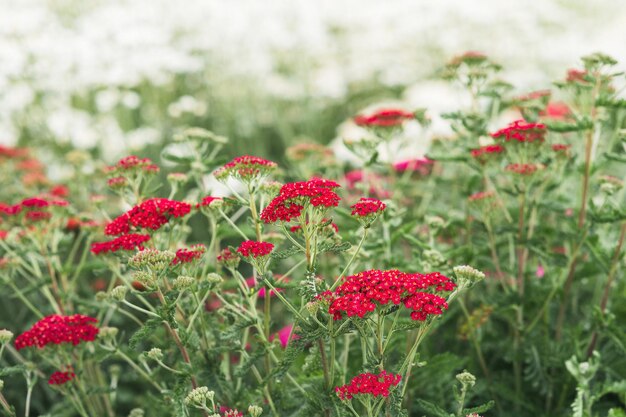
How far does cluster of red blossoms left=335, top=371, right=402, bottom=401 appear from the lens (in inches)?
61.9

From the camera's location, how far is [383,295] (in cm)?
156

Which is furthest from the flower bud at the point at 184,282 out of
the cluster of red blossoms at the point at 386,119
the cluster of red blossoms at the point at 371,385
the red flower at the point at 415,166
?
the red flower at the point at 415,166

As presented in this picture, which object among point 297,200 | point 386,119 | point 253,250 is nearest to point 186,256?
point 253,250

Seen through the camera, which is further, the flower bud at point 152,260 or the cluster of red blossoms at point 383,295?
the flower bud at point 152,260

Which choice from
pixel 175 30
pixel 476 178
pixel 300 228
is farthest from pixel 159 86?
pixel 300 228

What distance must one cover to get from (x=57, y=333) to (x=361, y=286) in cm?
104

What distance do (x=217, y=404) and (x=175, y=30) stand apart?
5.31 meters

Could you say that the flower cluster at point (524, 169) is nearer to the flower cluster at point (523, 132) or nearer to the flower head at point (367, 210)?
the flower cluster at point (523, 132)

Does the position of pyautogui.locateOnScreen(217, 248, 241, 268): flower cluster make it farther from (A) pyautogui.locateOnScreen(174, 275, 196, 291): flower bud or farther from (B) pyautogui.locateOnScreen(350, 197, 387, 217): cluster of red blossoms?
(B) pyautogui.locateOnScreen(350, 197, 387, 217): cluster of red blossoms

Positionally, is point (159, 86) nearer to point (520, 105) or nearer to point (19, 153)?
point (19, 153)

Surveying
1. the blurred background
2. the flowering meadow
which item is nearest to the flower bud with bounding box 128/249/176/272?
the flowering meadow

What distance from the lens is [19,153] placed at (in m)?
4.20

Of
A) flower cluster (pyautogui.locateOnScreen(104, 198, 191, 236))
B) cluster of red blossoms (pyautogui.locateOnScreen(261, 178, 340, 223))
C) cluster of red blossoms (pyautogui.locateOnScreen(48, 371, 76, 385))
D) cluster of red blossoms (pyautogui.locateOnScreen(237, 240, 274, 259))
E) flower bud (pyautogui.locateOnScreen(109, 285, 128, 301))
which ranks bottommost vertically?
cluster of red blossoms (pyautogui.locateOnScreen(48, 371, 76, 385))

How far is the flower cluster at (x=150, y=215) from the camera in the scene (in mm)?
1920
